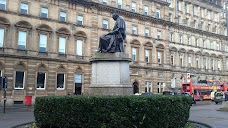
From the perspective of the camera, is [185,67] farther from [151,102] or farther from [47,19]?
[151,102]

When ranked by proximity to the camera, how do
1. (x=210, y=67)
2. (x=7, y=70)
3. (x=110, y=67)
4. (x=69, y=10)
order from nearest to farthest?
1. (x=110, y=67)
2. (x=7, y=70)
3. (x=69, y=10)
4. (x=210, y=67)

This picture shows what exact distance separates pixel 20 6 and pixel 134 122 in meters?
33.0

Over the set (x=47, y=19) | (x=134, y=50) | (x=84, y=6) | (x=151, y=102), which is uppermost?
(x=84, y=6)

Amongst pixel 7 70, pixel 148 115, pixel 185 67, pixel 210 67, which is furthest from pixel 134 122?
pixel 210 67

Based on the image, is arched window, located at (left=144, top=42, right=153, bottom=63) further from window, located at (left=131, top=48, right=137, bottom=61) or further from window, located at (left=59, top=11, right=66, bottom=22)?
window, located at (left=59, top=11, right=66, bottom=22)

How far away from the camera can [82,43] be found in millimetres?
43094

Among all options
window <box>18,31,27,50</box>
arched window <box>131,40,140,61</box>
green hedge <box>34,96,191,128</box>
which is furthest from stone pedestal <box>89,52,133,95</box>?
arched window <box>131,40,140,61</box>

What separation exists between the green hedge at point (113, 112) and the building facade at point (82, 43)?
27350 millimetres

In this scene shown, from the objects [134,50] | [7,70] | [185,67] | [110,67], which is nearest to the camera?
[110,67]

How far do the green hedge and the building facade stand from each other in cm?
2735

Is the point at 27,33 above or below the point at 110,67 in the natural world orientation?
above

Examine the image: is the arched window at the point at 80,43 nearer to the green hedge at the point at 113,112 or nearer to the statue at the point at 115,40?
the statue at the point at 115,40

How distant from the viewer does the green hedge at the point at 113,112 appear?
9.39m

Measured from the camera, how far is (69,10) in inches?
1652
